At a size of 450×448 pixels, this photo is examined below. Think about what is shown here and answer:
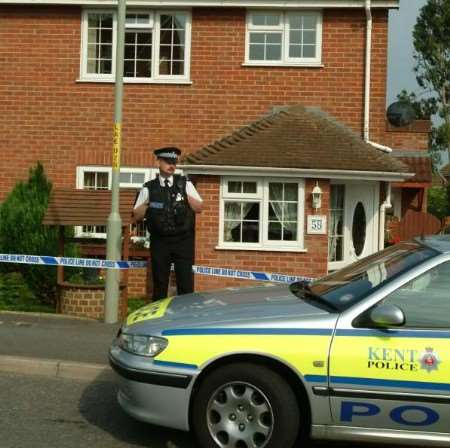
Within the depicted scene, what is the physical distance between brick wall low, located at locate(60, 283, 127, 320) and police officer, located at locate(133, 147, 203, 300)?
155 cm

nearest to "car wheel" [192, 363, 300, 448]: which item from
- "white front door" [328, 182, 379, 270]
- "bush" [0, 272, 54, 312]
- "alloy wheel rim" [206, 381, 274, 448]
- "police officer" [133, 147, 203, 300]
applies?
"alloy wheel rim" [206, 381, 274, 448]

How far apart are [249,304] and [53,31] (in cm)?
980

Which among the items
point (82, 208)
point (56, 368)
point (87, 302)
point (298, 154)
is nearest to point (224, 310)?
point (56, 368)

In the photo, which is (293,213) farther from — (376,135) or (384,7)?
(384,7)

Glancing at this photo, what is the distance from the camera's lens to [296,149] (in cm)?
1248

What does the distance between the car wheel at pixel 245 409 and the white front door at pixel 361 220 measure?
8.22 metres

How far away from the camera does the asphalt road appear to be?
570cm

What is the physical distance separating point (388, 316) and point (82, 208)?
622cm

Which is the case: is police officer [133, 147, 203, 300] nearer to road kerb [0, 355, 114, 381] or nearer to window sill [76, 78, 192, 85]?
road kerb [0, 355, 114, 381]

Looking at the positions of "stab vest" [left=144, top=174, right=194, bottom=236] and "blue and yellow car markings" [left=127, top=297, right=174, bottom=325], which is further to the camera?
"stab vest" [left=144, top=174, right=194, bottom=236]

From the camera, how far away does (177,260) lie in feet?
28.5

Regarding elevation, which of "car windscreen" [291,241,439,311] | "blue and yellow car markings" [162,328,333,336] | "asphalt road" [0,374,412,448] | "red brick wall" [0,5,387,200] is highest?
"red brick wall" [0,5,387,200]

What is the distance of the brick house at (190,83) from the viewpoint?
13.6m

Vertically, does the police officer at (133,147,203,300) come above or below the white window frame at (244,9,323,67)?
below
